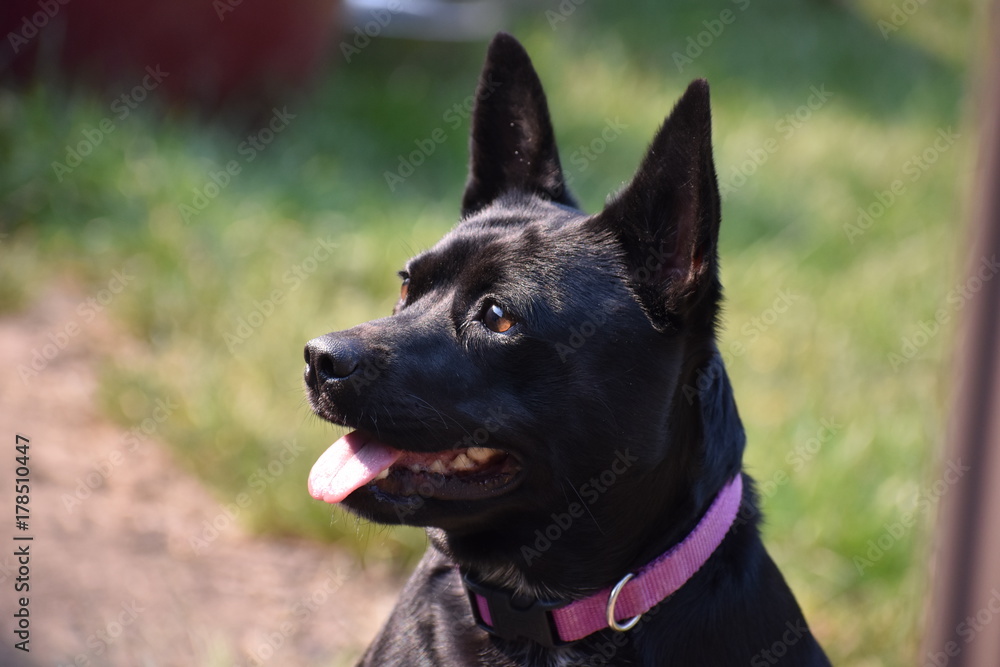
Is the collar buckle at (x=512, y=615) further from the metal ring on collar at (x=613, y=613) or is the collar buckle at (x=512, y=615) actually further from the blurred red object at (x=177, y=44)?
the blurred red object at (x=177, y=44)

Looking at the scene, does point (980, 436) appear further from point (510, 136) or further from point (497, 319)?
point (510, 136)

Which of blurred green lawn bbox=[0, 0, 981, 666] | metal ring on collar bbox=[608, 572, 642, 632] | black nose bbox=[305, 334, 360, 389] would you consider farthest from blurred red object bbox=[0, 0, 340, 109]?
metal ring on collar bbox=[608, 572, 642, 632]

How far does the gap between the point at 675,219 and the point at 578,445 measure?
1.60 feet

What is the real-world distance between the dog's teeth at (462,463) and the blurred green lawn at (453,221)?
3.25ft

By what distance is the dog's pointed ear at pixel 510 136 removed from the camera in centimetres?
244

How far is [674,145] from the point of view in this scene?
6.41 ft

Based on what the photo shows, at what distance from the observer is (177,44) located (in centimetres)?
599

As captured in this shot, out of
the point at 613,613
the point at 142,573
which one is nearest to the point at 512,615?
the point at 613,613

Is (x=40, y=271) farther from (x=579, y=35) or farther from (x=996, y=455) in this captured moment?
(x=579, y=35)

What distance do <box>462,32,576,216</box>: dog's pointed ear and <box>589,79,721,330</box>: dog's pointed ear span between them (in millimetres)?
394

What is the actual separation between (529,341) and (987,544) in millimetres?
907

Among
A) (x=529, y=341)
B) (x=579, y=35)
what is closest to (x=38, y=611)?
(x=529, y=341)

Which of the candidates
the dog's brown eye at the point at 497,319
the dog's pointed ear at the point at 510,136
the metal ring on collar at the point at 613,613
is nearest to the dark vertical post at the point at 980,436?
the metal ring on collar at the point at 613,613

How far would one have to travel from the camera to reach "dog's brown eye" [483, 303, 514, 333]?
206 centimetres
